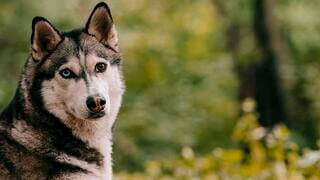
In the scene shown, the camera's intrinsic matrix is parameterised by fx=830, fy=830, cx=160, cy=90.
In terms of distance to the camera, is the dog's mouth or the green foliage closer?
the dog's mouth

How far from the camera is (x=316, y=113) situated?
17.0 metres

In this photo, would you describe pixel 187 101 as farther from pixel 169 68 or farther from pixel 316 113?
pixel 316 113

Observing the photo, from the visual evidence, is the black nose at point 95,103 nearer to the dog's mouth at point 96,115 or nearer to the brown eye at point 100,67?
the dog's mouth at point 96,115

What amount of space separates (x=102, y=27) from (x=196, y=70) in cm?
1257

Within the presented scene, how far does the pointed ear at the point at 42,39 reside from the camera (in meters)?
4.95

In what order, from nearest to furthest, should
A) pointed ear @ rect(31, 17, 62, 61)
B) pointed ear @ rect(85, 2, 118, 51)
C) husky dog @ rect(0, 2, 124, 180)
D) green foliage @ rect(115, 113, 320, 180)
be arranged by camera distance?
husky dog @ rect(0, 2, 124, 180) → pointed ear @ rect(31, 17, 62, 61) → pointed ear @ rect(85, 2, 118, 51) → green foliage @ rect(115, 113, 320, 180)

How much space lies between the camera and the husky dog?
4.82 meters

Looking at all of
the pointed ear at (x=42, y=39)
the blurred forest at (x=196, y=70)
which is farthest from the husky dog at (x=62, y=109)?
the blurred forest at (x=196, y=70)

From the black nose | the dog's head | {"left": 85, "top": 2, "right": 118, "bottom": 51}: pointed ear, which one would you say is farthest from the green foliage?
the black nose

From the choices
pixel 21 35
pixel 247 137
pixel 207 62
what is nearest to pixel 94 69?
pixel 247 137

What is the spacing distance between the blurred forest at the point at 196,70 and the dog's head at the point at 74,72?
7212 millimetres

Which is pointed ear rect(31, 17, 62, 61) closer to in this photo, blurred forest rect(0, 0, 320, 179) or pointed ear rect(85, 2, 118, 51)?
pointed ear rect(85, 2, 118, 51)

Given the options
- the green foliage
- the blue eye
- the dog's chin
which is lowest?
the green foliage

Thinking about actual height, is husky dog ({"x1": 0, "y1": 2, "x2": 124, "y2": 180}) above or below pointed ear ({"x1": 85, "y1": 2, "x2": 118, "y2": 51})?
below
